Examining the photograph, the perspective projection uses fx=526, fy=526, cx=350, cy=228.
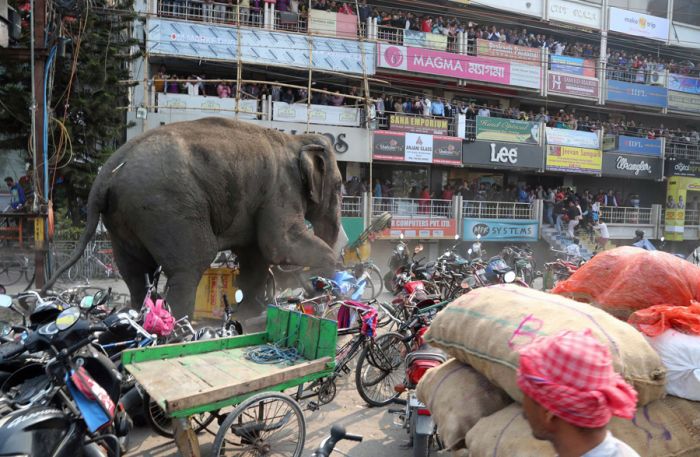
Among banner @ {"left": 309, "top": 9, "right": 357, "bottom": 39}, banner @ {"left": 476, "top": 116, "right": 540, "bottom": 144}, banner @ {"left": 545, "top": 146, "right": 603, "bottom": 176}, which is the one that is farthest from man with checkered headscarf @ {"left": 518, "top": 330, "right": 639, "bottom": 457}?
banner @ {"left": 545, "top": 146, "right": 603, "bottom": 176}

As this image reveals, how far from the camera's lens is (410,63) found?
1920cm

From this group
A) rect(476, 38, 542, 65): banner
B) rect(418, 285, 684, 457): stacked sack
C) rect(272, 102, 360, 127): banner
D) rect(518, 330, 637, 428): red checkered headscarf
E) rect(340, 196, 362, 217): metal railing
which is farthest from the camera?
rect(476, 38, 542, 65): banner

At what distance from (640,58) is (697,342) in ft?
88.8

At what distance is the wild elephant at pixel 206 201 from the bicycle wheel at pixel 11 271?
21.0ft

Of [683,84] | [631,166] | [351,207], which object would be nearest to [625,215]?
[631,166]

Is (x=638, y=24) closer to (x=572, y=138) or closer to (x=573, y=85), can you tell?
(x=573, y=85)

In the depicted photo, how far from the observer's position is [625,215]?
21.4m

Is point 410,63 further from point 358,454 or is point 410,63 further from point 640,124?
point 358,454

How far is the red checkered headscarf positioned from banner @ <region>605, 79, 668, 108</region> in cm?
2472

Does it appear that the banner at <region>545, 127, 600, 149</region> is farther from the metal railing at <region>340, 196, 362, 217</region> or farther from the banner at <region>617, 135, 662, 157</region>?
the metal railing at <region>340, 196, 362, 217</region>

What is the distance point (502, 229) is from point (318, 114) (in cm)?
750

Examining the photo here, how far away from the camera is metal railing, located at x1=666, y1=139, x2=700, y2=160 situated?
2367 centimetres

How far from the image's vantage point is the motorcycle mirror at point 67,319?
9.16ft

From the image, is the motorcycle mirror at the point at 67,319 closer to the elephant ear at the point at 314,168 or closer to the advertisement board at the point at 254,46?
the elephant ear at the point at 314,168
